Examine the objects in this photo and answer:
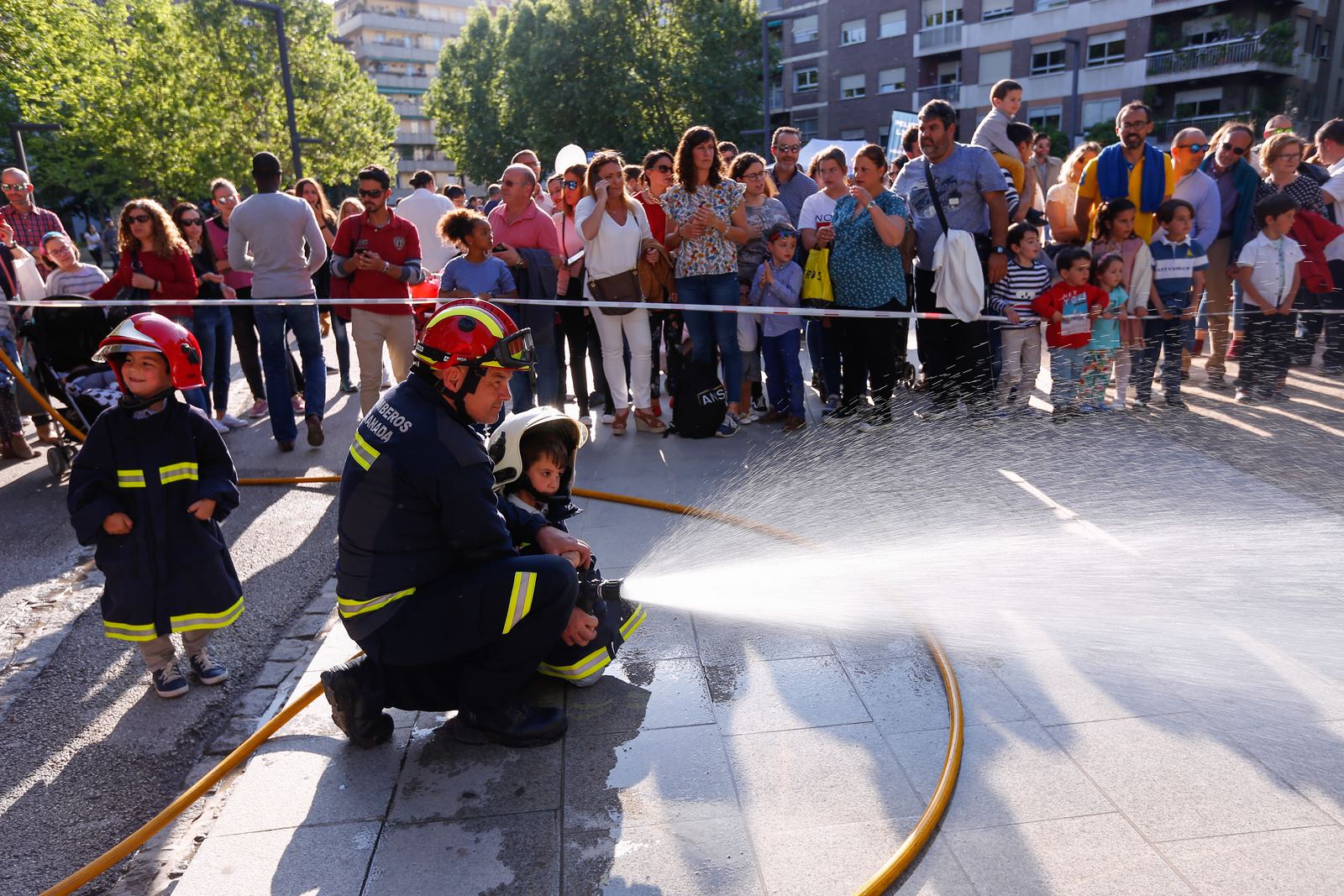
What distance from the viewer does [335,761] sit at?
138 inches

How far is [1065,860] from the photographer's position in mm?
2742

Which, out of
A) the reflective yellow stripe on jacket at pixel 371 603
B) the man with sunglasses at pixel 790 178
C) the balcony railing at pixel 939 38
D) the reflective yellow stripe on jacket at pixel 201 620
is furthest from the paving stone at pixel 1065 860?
the balcony railing at pixel 939 38

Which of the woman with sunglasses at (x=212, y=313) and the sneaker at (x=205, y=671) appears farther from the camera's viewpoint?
the woman with sunglasses at (x=212, y=313)

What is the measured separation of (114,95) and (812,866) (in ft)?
130

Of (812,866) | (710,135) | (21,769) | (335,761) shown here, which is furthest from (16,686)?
(710,135)

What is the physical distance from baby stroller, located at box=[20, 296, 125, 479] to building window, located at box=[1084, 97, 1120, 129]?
40474mm

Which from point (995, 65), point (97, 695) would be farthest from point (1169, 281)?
point (995, 65)

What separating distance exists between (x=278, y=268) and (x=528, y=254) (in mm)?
2095

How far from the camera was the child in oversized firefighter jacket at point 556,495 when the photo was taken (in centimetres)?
388

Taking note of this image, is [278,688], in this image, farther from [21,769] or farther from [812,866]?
[812,866]

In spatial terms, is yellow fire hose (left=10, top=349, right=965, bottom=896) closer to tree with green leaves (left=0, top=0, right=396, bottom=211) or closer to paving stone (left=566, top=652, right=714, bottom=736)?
paving stone (left=566, top=652, right=714, bottom=736)

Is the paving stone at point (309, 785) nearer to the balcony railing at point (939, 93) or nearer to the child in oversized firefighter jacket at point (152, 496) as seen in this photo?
the child in oversized firefighter jacket at point (152, 496)

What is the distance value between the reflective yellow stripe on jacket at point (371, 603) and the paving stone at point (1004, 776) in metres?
1.88

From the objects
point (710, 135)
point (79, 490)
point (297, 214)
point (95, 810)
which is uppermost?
point (710, 135)
